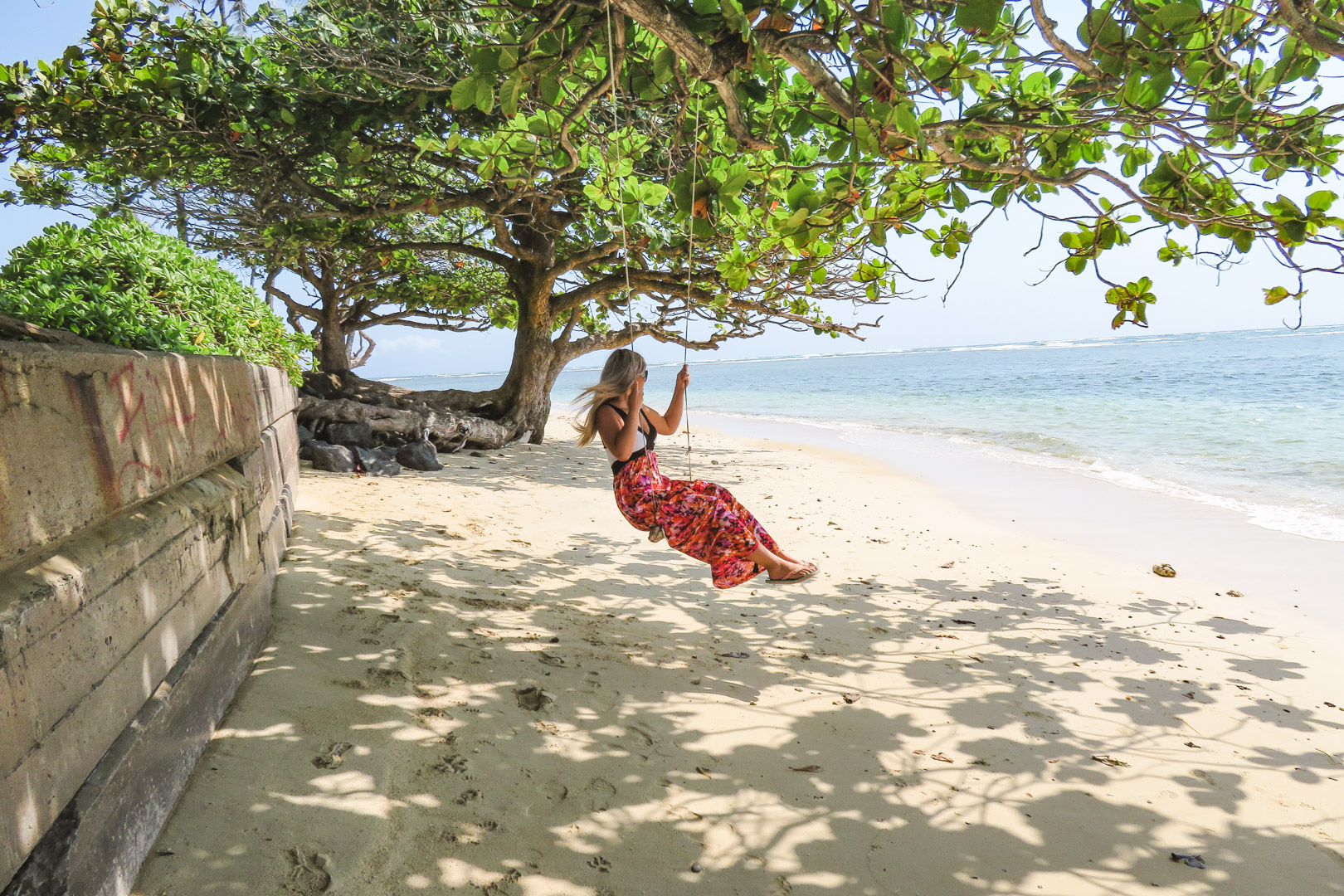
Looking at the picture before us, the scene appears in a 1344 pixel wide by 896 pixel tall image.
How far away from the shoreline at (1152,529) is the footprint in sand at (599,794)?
14.8 ft

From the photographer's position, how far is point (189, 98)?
609 cm

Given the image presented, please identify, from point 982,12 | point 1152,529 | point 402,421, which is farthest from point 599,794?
point 402,421

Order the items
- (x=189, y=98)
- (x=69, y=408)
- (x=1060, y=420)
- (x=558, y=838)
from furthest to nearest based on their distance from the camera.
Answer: (x=1060, y=420)
(x=189, y=98)
(x=558, y=838)
(x=69, y=408)

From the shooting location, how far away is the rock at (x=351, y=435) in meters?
8.66

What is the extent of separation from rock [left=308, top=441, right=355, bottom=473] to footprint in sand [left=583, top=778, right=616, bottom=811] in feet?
20.3

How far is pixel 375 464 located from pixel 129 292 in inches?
174

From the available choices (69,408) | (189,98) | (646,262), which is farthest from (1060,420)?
(69,408)

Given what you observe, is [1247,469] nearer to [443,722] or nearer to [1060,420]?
[1060,420]

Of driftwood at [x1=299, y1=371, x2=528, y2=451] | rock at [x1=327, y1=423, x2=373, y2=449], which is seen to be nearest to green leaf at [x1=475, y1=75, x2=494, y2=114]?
rock at [x1=327, y1=423, x2=373, y2=449]

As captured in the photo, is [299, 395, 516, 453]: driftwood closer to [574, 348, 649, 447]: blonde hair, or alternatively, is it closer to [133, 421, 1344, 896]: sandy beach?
[133, 421, 1344, 896]: sandy beach

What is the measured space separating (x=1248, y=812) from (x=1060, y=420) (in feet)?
56.8

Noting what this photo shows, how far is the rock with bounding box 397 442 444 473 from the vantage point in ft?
27.8

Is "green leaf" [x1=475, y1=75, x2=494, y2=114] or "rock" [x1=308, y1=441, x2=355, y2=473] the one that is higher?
"green leaf" [x1=475, y1=75, x2=494, y2=114]

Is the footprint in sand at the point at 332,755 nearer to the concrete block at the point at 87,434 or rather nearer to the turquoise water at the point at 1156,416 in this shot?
the concrete block at the point at 87,434
